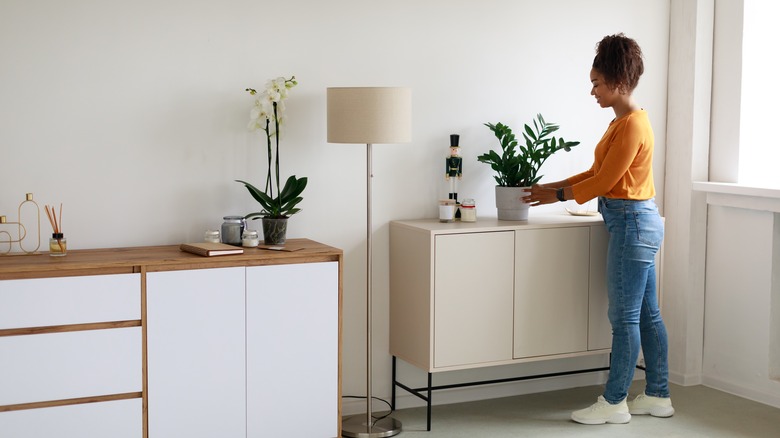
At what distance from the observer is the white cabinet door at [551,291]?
13.3ft

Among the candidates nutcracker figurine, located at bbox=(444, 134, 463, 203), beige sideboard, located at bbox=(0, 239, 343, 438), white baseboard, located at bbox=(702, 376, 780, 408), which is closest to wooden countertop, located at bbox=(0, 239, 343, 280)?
beige sideboard, located at bbox=(0, 239, 343, 438)

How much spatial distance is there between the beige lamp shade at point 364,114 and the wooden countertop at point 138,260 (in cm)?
48

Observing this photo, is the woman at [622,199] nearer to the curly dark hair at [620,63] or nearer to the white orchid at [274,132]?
the curly dark hair at [620,63]

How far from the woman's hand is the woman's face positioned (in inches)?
17.5

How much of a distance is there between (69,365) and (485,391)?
206 cm

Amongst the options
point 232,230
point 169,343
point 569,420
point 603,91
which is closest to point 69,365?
point 169,343

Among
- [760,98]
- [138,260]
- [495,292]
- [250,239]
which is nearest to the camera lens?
[138,260]

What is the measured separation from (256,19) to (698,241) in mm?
2508

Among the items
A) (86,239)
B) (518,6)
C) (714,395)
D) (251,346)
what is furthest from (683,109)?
(86,239)

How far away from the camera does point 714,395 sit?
14.7ft

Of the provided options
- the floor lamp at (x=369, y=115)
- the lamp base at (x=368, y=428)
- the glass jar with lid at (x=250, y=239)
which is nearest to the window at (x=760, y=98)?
the floor lamp at (x=369, y=115)

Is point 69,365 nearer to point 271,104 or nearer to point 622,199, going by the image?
point 271,104

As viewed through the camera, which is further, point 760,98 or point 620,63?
point 760,98

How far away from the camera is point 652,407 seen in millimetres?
4145
